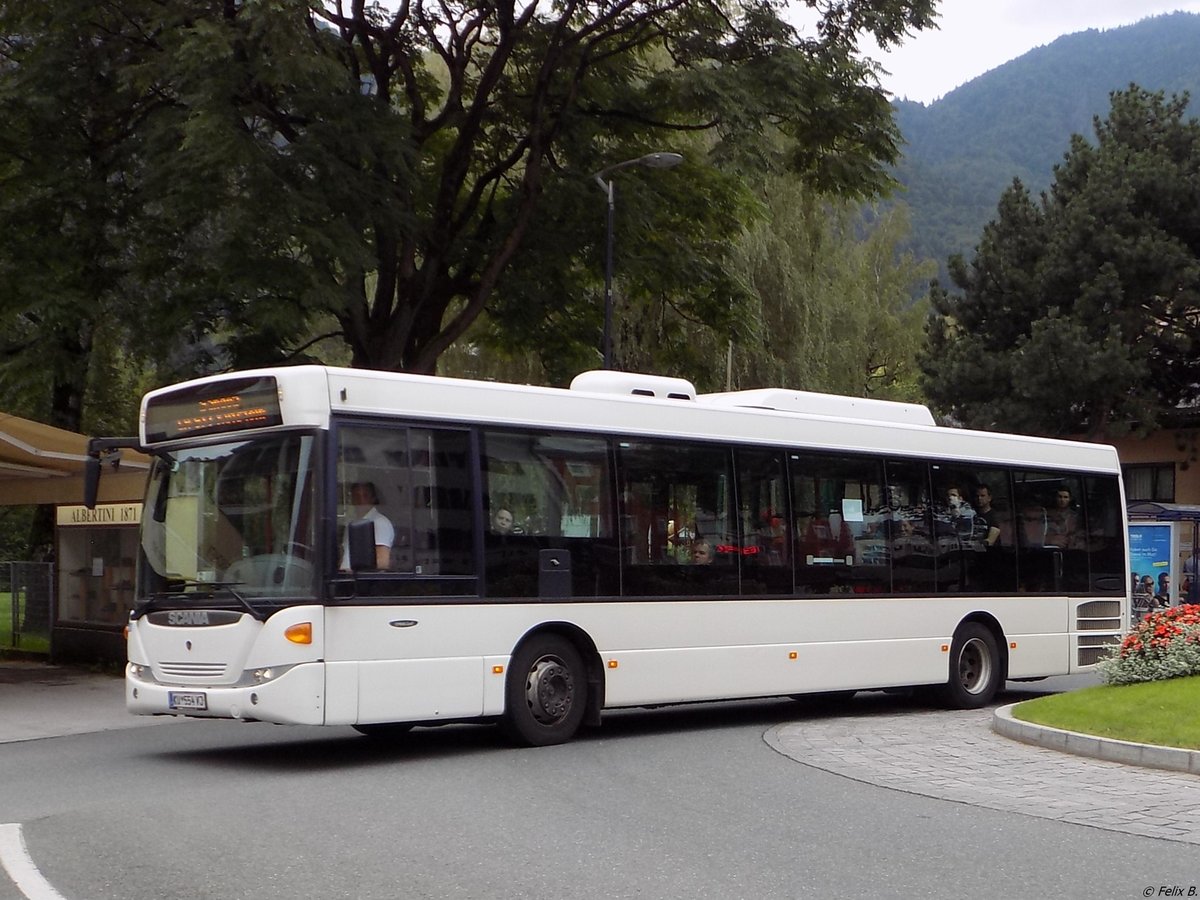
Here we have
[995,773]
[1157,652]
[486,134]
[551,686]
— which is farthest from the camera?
[486,134]

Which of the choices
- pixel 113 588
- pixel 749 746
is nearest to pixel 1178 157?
pixel 113 588

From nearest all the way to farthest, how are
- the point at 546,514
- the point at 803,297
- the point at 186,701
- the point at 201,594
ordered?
the point at 186,701
the point at 201,594
the point at 546,514
the point at 803,297

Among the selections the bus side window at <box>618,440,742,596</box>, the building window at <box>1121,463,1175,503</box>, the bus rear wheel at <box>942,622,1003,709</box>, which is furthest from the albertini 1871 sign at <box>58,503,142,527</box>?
the building window at <box>1121,463,1175,503</box>

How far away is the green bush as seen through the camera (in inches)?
566

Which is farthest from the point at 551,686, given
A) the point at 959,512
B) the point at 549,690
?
the point at 959,512

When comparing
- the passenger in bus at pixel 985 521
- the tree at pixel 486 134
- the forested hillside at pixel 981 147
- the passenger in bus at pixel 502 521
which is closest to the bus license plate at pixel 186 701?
the passenger in bus at pixel 502 521

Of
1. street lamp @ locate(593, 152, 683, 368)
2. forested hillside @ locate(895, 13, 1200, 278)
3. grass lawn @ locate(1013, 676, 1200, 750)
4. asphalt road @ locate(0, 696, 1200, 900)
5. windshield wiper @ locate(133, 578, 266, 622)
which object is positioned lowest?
asphalt road @ locate(0, 696, 1200, 900)

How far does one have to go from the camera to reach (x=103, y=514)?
23.5 metres

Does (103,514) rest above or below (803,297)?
below

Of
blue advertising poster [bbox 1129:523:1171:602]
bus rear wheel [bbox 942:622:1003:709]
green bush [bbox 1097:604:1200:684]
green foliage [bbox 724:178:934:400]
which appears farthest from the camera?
green foliage [bbox 724:178:934:400]

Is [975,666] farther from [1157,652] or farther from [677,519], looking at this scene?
[677,519]

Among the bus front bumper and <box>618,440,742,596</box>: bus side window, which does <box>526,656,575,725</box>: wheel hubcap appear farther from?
the bus front bumper

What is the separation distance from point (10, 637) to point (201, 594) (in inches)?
689

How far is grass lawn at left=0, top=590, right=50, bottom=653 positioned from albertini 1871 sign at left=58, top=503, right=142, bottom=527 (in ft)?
8.52
